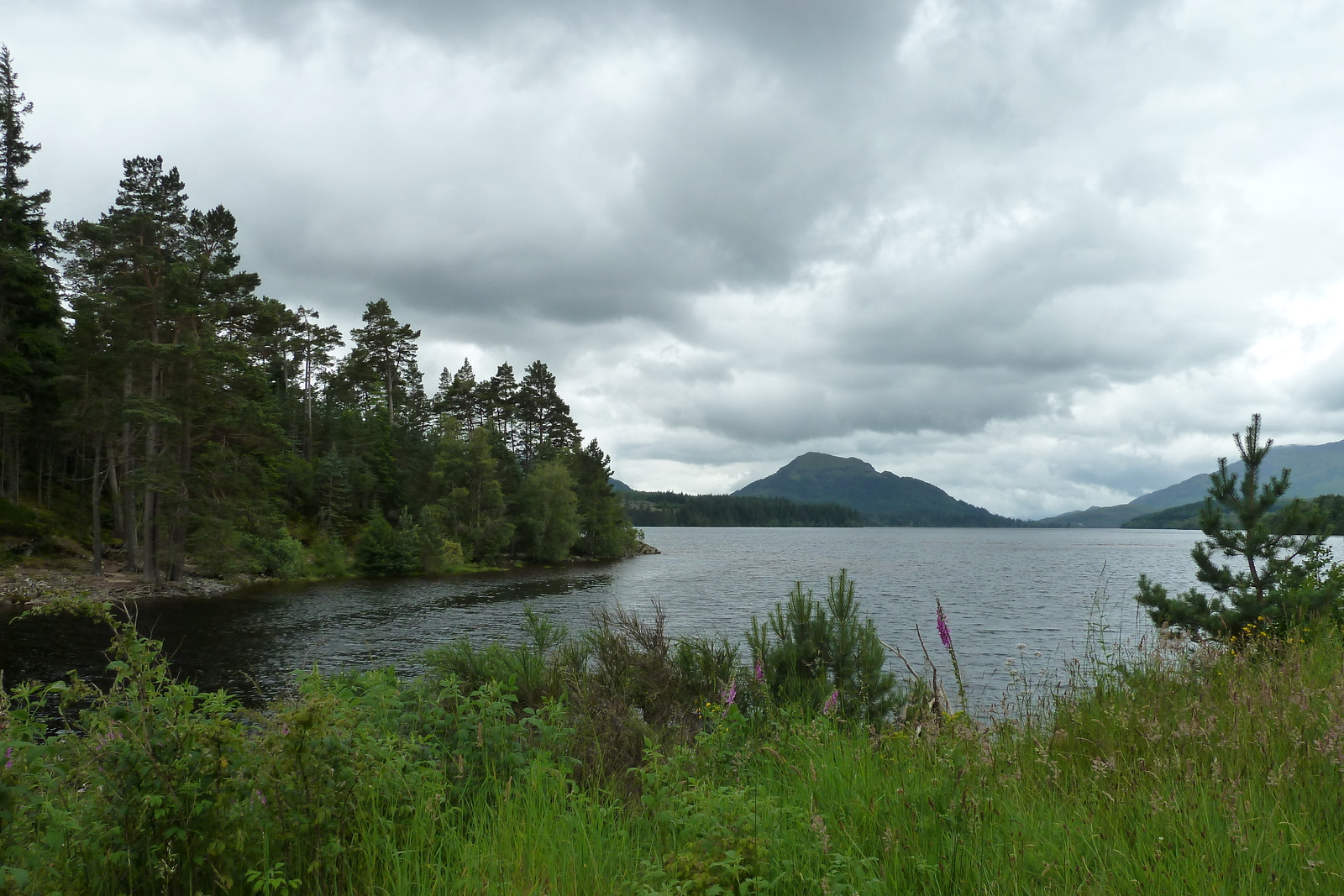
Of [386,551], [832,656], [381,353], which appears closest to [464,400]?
[381,353]

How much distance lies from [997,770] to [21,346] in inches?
1992

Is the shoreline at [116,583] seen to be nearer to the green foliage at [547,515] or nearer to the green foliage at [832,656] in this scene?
the green foliage at [547,515]

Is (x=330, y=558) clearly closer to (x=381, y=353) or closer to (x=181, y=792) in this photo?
(x=381, y=353)

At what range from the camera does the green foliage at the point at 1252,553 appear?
36.3ft

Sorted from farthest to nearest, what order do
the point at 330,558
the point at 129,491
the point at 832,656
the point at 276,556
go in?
the point at 330,558 → the point at 276,556 → the point at 129,491 → the point at 832,656

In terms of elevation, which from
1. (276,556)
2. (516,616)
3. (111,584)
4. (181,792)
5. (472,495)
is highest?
(472,495)

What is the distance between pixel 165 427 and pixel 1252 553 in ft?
136

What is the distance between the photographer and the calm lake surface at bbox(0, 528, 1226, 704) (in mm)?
18781

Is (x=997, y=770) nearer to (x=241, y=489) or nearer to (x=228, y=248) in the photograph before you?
(x=241, y=489)

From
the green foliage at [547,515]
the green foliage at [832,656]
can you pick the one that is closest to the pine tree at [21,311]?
the green foliage at [547,515]

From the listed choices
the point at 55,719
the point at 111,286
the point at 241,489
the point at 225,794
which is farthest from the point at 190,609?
the point at 225,794

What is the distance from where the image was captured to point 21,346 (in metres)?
36.9

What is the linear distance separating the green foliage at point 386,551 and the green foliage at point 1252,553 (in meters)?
46.3

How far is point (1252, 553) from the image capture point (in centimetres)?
1155
